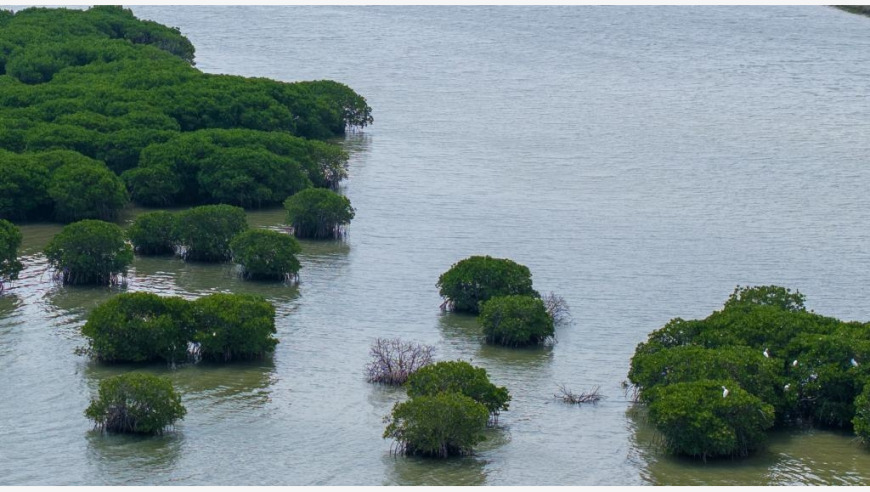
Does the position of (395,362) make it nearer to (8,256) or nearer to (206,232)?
(206,232)

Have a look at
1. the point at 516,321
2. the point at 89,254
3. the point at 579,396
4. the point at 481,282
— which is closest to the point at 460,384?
the point at 579,396

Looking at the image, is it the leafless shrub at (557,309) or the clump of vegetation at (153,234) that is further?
the clump of vegetation at (153,234)

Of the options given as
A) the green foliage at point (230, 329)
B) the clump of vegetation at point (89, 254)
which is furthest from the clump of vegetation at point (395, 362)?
the clump of vegetation at point (89, 254)

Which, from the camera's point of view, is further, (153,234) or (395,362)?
(153,234)

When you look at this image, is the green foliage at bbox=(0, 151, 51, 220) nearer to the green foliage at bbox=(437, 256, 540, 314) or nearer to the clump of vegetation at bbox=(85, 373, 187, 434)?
the green foliage at bbox=(437, 256, 540, 314)

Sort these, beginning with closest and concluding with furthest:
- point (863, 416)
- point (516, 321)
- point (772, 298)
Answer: point (863, 416), point (772, 298), point (516, 321)

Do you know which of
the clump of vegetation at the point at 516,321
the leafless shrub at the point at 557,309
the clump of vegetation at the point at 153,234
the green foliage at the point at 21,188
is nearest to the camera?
the clump of vegetation at the point at 516,321

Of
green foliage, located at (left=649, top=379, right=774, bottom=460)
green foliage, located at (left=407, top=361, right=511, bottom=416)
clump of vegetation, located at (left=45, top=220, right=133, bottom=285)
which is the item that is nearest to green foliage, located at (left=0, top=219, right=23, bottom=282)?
clump of vegetation, located at (left=45, top=220, right=133, bottom=285)

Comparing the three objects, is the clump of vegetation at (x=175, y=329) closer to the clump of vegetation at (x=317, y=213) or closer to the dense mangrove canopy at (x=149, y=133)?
the clump of vegetation at (x=317, y=213)
